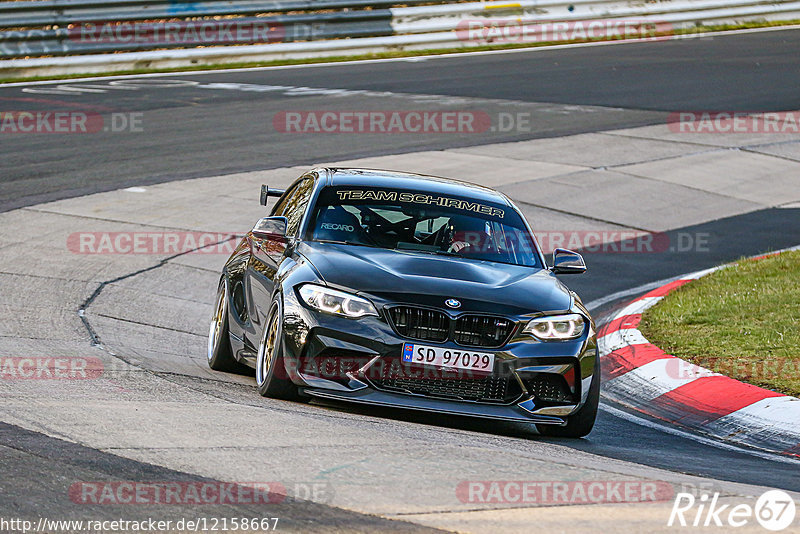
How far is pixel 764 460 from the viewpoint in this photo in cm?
721

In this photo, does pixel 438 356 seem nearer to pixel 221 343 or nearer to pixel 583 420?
pixel 583 420

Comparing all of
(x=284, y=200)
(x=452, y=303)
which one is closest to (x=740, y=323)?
(x=284, y=200)

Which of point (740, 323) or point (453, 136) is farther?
point (453, 136)

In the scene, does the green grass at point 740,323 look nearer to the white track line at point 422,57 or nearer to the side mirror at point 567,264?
the side mirror at point 567,264

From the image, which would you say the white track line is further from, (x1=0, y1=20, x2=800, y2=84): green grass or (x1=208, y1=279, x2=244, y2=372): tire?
(x1=208, y1=279, x2=244, y2=372): tire

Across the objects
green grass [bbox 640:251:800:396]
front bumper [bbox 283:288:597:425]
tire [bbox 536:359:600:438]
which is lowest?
green grass [bbox 640:251:800:396]

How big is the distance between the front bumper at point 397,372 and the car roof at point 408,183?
164 cm

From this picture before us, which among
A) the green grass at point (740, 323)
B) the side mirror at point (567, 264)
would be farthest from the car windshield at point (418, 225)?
the green grass at point (740, 323)

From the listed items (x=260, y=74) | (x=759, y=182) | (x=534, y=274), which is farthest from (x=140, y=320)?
(x=260, y=74)

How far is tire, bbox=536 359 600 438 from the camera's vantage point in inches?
290

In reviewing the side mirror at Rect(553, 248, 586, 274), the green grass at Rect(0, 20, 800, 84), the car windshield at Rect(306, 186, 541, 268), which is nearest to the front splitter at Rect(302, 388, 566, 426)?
the car windshield at Rect(306, 186, 541, 268)

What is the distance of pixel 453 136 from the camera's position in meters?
20.2

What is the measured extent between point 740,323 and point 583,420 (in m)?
3.31

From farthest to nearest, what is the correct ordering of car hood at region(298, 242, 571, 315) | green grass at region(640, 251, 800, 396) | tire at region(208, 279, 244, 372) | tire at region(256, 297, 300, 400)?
1. green grass at region(640, 251, 800, 396)
2. tire at region(208, 279, 244, 372)
3. tire at region(256, 297, 300, 400)
4. car hood at region(298, 242, 571, 315)
